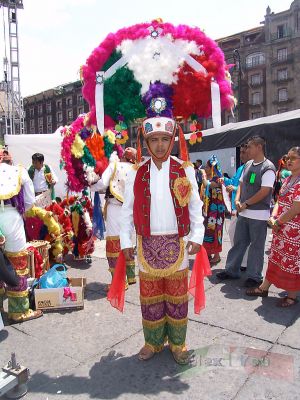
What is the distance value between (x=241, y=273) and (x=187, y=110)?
2.94 meters

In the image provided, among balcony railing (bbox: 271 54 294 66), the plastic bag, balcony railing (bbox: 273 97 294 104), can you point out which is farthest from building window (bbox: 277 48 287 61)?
the plastic bag

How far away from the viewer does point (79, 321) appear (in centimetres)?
370

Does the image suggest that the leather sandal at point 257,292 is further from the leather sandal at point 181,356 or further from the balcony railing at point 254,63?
the balcony railing at point 254,63

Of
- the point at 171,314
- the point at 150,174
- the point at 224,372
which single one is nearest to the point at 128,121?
the point at 150,174

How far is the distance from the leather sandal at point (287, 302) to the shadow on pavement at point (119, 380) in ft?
5.31

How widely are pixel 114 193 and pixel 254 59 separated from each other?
123 feet

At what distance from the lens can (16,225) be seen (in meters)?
3.54

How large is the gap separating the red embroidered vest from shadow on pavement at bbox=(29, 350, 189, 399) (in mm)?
1044

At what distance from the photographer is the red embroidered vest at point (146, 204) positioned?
2.78 m

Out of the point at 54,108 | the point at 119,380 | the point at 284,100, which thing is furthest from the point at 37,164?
the point at 54,108

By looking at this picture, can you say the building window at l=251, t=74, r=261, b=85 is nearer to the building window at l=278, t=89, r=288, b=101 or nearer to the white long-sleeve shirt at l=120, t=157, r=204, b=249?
the building window at l=278, t=89, r=288, b=101

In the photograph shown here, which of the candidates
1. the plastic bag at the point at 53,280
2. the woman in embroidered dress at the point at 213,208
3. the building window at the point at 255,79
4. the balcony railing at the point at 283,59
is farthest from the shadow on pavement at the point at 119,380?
the building window at the point at 255,79

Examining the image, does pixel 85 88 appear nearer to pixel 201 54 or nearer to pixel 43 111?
pixel 201 54

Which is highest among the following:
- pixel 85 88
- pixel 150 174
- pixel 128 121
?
pixel 85 88
